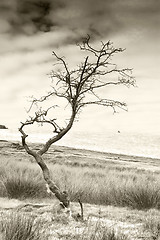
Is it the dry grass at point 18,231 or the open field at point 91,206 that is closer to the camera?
the dry grass at point 18,231

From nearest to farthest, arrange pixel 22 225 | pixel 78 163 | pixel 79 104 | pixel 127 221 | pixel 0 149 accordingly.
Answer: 1. pixel 22 225
2. pixel 127 221
3. pixel 79 104
4. pixel 78 163
5. pixel 0 149

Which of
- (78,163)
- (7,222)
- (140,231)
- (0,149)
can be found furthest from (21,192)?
(0,149)

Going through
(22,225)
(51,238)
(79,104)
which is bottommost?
(51,238)

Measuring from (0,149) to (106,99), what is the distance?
16.0 meters

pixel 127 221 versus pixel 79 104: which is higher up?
pixel 79 104

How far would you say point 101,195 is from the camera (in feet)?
30.3

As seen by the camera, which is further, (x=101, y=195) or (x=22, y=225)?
(x=101, y=195)

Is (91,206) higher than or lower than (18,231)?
lower

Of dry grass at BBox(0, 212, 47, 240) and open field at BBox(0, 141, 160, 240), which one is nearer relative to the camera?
dry grass at BBox(0, 212, 47, 240)

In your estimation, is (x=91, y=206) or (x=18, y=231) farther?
(x=91, y=206)

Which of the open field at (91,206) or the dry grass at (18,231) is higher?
the dry grass at (18,231)

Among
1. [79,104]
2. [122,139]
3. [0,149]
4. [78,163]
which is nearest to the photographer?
[79,104]

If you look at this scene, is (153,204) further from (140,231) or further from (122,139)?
(122,139)

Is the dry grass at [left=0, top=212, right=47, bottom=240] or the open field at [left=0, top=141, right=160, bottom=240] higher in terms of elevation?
the dry grass at [left=0, top=212, right=47, bottom=240]
